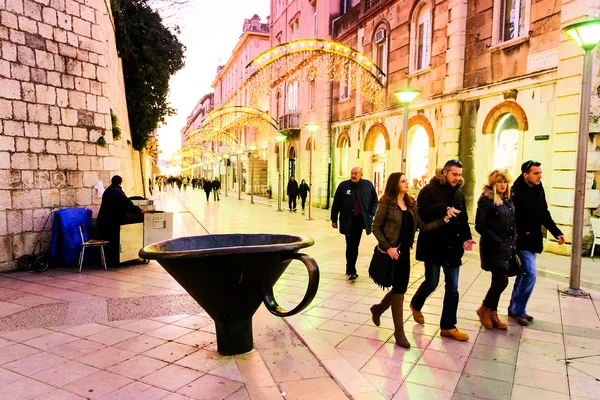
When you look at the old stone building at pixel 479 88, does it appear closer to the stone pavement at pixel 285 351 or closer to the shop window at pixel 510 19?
the shop window at pixel 510 19

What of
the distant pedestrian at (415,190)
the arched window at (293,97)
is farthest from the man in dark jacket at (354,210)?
the arched window at (293,97)

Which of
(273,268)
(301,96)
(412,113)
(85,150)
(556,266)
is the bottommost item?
(556,266)

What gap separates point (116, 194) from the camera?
25.4 ft

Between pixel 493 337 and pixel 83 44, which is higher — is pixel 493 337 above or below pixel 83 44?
below

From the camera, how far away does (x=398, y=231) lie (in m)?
4.42

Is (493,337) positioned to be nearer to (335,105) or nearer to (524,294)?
→ (524,294)

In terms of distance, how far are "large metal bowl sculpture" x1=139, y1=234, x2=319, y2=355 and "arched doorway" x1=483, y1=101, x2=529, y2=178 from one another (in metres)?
9.12

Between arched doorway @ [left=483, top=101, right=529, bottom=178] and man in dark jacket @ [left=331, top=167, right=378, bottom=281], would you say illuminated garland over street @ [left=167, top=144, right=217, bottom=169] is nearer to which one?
arched doorway @ [left=483, top=101, right=529, bottom=178]

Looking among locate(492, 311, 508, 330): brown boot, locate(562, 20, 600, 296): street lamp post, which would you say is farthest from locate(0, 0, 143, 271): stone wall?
locate(562, 20, 600, 296): street lamp post

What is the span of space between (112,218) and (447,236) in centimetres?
599

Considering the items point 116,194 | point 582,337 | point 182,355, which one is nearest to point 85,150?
point 116,194

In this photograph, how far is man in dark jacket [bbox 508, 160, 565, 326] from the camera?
493cm

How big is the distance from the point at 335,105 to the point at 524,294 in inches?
709

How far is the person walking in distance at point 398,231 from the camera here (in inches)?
169
